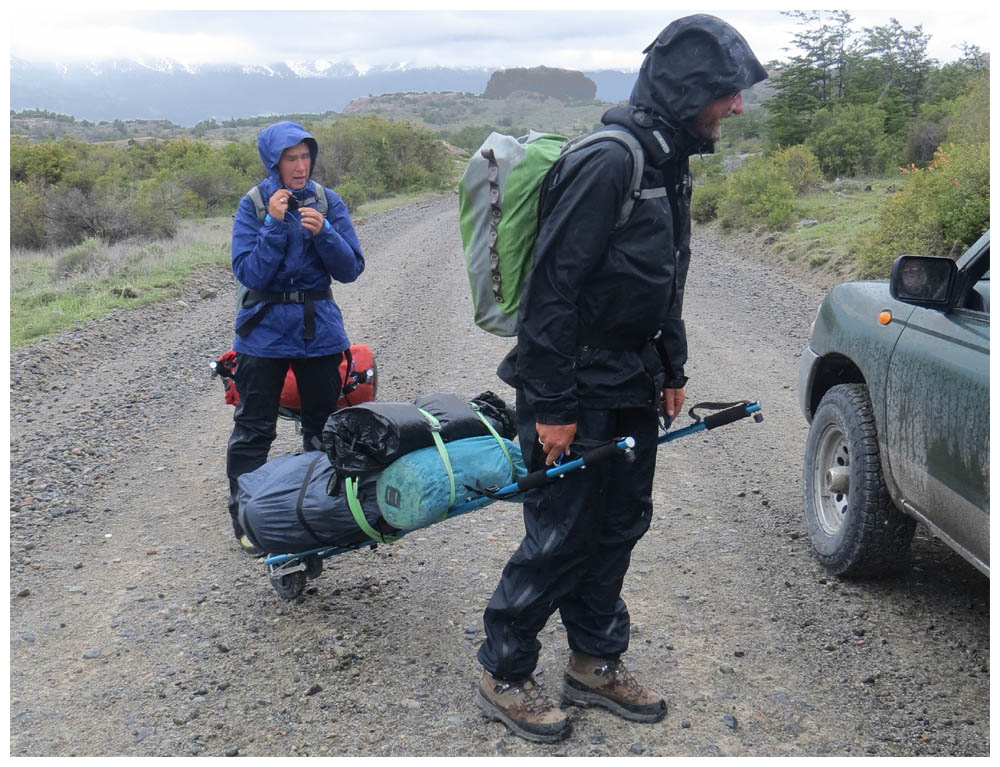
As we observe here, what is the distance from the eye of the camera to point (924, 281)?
10.7 ft

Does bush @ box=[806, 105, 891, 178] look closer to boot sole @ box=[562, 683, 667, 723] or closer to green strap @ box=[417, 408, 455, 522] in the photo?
green strap @ box=[417, 408, 455, 522]

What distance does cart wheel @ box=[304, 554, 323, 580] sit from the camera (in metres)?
3.78

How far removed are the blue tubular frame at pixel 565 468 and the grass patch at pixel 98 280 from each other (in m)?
7.00

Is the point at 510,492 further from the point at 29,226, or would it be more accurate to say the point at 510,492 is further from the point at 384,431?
the point at 29,226

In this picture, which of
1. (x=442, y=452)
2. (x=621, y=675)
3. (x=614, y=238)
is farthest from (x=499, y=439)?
(x=614, y=238)

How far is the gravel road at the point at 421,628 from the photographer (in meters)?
3.01

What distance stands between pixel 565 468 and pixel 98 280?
1196 centimetres

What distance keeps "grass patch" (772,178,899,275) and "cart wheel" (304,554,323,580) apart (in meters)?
10.6

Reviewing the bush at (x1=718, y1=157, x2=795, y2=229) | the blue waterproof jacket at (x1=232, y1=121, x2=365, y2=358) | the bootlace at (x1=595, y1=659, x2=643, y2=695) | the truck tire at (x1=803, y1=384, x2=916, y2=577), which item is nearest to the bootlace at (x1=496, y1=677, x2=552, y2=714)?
the bootlace at (x1=595, y1=659, x2=643, y2=695)

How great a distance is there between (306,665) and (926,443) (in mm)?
2377

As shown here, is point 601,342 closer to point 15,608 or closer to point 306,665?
point 306,665

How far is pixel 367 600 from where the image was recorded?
3961 millimetres
